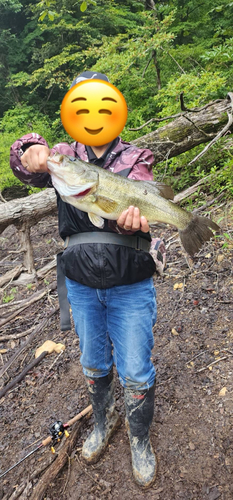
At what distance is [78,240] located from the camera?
1.90m

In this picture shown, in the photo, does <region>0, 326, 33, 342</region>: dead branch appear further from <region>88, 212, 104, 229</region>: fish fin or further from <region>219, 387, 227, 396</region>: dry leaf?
<region>88, 212, 104, 229</region>: fish fin

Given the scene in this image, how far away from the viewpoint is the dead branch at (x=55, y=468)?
2169 millimetres

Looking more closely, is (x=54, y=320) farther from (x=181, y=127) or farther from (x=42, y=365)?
(x=181, y=127)

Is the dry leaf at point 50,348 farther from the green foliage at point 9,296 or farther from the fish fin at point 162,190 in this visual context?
the fish fin at point 162,190

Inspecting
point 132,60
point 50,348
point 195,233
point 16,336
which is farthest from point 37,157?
point 132,60

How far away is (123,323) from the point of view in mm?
1911

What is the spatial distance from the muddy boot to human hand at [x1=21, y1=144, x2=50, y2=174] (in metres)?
1.50

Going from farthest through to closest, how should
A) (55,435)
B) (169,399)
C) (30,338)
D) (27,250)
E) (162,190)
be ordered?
(27,250)
(30,338)
(169,399)
(55,435)
(162,190)

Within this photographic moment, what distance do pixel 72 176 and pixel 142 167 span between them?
46cm

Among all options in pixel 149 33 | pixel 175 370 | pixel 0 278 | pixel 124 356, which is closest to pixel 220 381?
pixel 175 370

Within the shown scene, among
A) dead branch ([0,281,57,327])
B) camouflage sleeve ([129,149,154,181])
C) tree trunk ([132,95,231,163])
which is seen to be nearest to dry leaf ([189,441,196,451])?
camouflage sleeve ([129,149,154,181])

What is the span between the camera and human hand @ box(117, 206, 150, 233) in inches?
63.8

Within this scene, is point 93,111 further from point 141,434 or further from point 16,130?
point 16,130

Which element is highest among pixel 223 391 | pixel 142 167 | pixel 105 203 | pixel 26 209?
pixel 142 167
